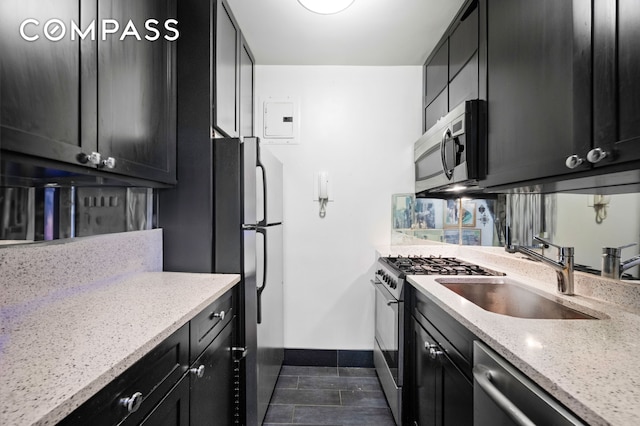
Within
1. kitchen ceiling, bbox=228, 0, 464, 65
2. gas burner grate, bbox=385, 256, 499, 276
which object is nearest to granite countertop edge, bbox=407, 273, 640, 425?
gas burner grate, bbox=385, 256, 499, 276

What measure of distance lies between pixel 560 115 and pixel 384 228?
1687mm

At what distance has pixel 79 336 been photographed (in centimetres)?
86

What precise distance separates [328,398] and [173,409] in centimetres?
146

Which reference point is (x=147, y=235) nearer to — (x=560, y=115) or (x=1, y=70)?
(x=1, y=70)

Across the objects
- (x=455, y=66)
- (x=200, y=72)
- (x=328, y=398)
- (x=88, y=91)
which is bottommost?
(x=328, y=398)

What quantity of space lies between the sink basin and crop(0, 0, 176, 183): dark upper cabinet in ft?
5.34

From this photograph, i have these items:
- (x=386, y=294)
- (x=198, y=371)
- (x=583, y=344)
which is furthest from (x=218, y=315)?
(x=583, y=344)

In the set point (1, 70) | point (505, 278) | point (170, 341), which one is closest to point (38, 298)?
point (170, 341)

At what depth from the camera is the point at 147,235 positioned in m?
1.67

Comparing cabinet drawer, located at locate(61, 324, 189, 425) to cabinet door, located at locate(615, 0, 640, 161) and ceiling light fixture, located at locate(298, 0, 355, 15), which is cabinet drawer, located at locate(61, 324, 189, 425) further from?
ceiling light fixture, located at locate(298, 0, 355, 15)

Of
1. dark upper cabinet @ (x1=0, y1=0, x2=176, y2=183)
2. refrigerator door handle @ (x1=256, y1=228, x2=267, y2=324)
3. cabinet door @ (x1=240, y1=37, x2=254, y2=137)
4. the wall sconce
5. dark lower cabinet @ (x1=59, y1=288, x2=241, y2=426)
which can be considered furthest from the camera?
cabinet door @ (x1=240, y1=37, x2=254, y2=137)

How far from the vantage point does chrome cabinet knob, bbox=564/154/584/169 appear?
3.32 ft

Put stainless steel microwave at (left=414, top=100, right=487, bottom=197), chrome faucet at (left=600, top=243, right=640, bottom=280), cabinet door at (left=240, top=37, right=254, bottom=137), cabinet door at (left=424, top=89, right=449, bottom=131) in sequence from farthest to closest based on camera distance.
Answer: cabinet door at (left=240, top=37, right=254, bottom=137), cabinet door at (left=424, top=89, right=449, bottom=131), stainless steel microwave at (left=414, top=100, right=487, bottom=197), chrome faucet at (left=600, top=243, right=640, bottom=280)

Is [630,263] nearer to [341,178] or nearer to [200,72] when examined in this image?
[341,178]
